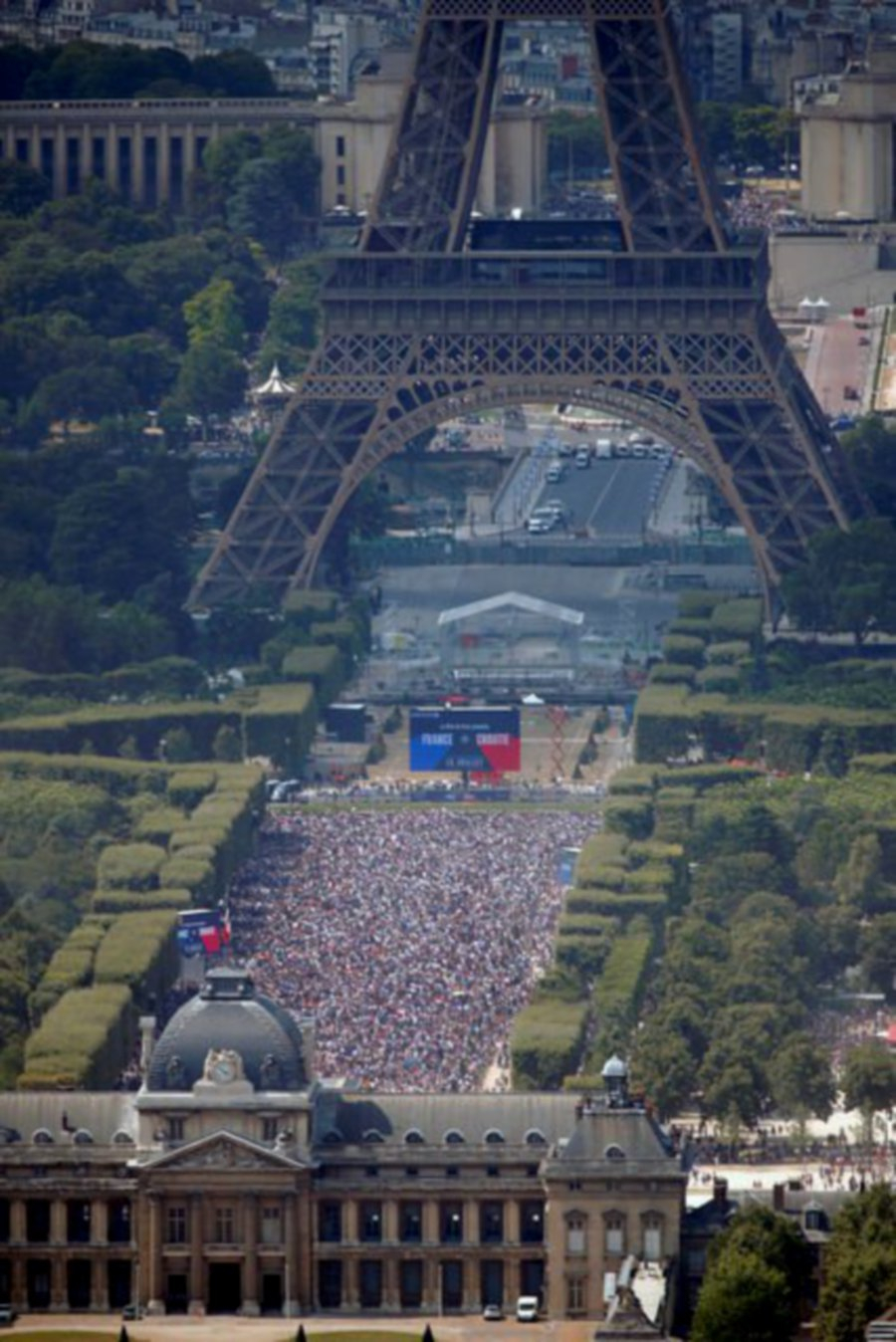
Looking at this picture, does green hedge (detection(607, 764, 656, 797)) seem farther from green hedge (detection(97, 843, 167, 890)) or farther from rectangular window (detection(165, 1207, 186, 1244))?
rectangular window (detection(165, 1207, 186, 1244))

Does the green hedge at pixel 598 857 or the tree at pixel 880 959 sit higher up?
the tree at pixel 880 959

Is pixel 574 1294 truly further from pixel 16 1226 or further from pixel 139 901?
pixel 139 901

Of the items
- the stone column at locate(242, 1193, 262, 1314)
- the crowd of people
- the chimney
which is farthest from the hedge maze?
the stone column at locate(242, 1193, 262, 1314)

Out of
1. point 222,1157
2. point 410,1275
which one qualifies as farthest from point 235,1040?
point 410,1275

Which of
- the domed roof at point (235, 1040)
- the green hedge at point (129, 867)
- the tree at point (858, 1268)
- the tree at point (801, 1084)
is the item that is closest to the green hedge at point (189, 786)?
the green hedge at point (129, 867)

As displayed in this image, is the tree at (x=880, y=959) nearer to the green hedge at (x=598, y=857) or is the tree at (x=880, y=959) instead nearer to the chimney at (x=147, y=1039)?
the green hedge at (x=598, y=857)

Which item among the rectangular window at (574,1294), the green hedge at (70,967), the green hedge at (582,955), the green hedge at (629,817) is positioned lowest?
the green hedge at (629,817)

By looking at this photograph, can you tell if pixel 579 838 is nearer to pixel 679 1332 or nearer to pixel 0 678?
pixel 0 678
